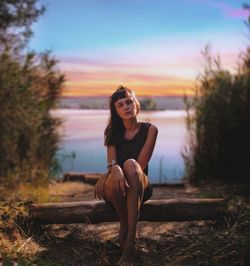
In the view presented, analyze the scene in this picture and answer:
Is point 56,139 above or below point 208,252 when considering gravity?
above

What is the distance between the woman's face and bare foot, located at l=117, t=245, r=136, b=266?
113cm

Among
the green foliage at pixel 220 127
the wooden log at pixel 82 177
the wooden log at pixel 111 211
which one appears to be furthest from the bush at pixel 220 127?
the wooden log at pixel 111 211

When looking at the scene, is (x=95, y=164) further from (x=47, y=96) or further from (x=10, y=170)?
(x=10, y=170)

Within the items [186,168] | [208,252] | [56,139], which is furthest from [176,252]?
[56,139]

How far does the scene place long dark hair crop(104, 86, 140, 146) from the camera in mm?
4332

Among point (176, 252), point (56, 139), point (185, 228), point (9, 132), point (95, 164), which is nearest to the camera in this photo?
point (176, 252)

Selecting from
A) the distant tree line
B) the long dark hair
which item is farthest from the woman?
the distant tree line

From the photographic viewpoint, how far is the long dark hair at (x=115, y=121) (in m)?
4.33

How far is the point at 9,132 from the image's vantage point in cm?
805

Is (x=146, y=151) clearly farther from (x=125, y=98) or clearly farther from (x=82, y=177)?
(x=82, y=177)

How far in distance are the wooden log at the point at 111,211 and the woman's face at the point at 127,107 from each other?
84 centimetres

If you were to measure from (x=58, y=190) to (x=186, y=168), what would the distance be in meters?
2.23

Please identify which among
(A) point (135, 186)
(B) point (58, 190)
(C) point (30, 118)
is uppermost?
(C) point (30, 118)

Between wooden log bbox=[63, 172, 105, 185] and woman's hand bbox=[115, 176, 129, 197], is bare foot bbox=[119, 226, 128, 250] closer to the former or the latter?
woman's hand bbox=[115, 176, 129, 197]
